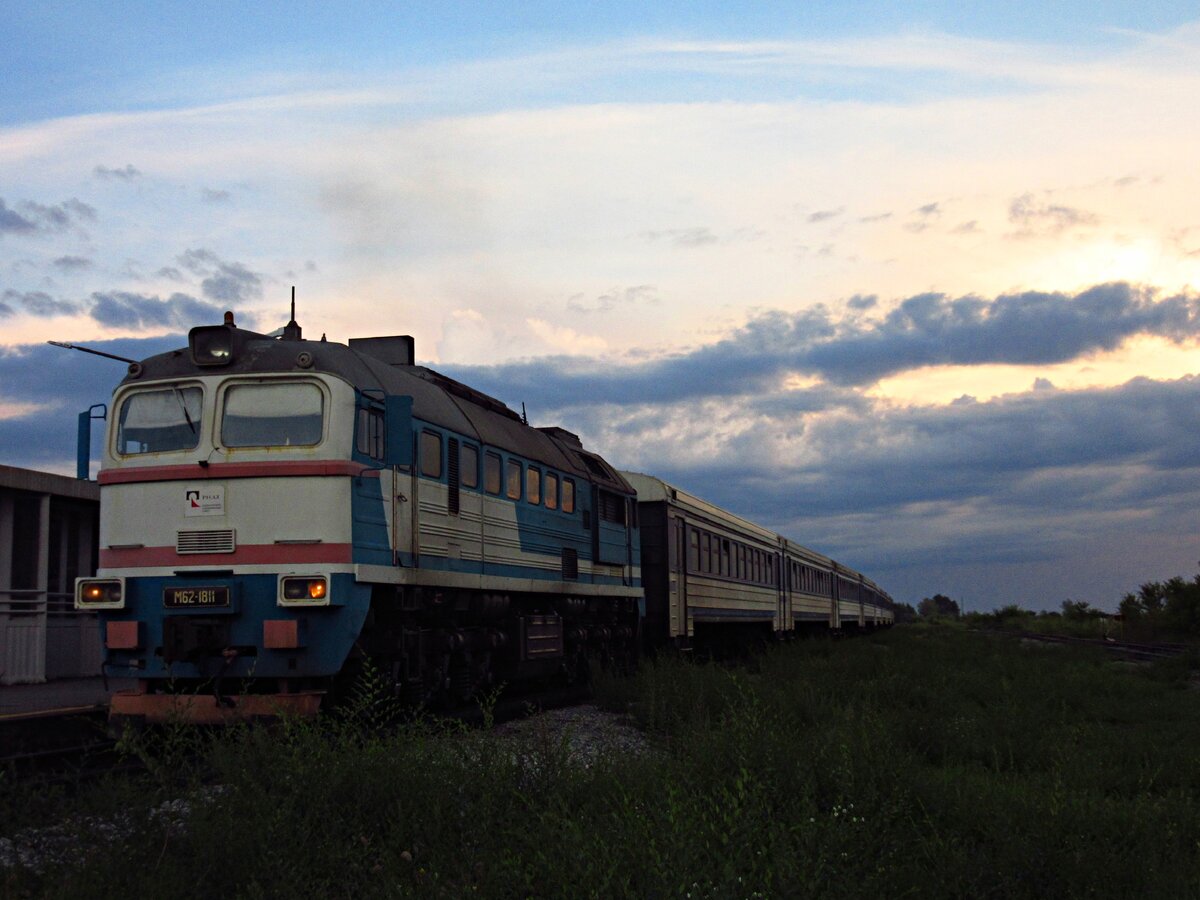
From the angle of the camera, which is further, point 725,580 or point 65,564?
point 725,580

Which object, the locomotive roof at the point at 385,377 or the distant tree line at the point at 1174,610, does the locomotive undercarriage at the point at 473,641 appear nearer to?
the locomotive roof at the point at 385,377

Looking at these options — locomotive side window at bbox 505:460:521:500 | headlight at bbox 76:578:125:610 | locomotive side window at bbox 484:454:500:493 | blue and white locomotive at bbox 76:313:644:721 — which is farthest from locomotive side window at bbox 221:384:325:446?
locomotive side window at bbox 505:460:521:500

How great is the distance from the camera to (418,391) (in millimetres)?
12727

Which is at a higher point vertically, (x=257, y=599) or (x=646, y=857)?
(x=257, y=599)

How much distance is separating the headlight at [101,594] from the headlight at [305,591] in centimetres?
167

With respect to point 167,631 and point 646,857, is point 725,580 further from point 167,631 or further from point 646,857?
point 646,857

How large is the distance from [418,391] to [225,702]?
4.03 metres

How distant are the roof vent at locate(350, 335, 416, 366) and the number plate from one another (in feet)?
16.0

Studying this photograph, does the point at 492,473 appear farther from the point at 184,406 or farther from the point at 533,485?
the point at 184,406

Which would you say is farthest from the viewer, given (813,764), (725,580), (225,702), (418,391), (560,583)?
(725,580)

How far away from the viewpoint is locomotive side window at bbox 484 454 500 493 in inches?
551

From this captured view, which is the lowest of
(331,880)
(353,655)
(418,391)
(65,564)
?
(331,880)

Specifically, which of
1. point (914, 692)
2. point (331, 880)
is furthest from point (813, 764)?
point (914, 692)

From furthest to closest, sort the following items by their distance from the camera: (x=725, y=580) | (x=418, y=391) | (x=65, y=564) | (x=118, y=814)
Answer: (x=725, y=580), (x=65, y=564), (x=418, y=391), (x=118, y=814)
